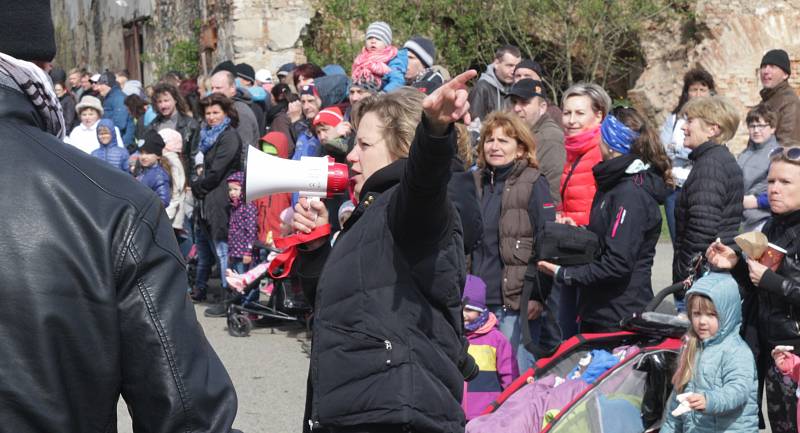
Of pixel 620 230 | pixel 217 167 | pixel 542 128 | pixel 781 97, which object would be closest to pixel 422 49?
pixel 542 128

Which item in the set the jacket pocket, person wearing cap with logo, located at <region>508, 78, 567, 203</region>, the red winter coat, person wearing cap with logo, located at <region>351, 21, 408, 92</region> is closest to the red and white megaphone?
the jacket pocket

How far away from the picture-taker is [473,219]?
3.91 metres

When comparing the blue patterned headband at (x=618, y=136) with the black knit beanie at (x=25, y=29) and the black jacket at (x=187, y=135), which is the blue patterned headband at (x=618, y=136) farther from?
the black jacket at (x=187, y=135)

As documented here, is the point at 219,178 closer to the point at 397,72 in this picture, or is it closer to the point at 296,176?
the point at 397,72

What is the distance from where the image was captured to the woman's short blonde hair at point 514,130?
6441mm

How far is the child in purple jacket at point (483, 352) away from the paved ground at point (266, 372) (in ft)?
4.92

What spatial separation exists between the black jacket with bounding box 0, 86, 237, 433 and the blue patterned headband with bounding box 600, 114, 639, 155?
452 cm

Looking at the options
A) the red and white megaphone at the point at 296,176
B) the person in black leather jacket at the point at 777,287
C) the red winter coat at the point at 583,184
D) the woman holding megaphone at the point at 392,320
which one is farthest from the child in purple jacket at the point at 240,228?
the woman holding megaphone at the point at 392,320

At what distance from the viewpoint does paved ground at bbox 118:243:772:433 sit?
22.1 ft

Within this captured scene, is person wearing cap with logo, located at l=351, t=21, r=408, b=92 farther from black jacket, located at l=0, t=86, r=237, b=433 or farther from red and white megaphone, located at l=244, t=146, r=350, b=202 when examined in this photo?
black jacket, located at l=0, t=86, r=237, b=433

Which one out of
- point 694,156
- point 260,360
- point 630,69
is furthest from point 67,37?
point 694,156

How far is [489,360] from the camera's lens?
18.5 ft

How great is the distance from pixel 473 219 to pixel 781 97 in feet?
20.2

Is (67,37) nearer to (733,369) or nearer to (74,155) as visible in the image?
(733,369)
